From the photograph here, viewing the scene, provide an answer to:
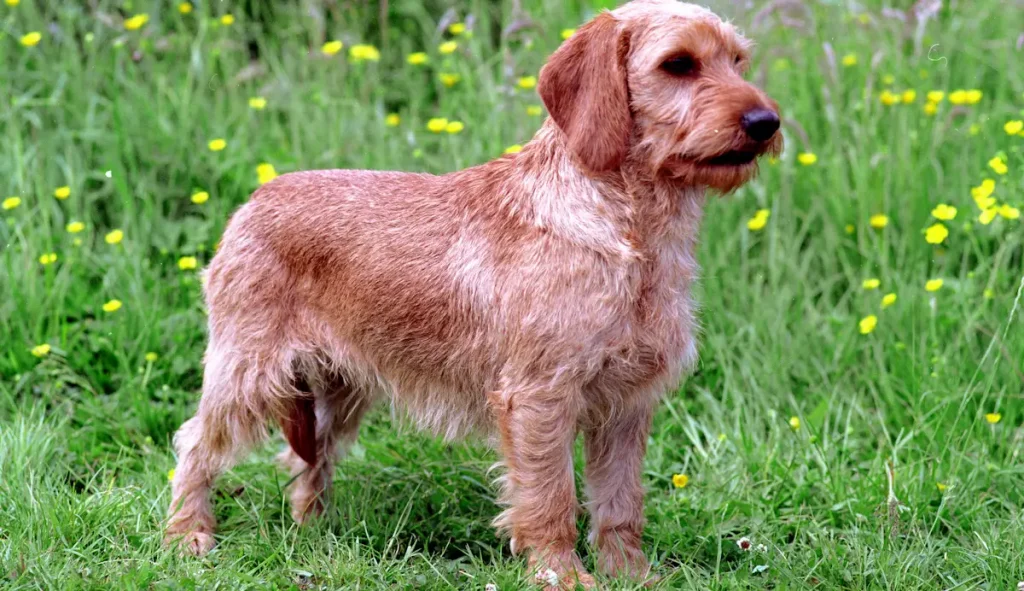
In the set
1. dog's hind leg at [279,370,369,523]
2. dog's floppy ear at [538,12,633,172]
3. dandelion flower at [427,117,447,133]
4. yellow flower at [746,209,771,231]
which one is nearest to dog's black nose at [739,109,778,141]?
dog's floppy ear at [538,12,633,172]

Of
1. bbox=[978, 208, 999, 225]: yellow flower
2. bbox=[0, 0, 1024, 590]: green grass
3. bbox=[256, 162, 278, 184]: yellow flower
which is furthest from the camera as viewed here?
bbox=[256, 162, 278, 184]: yellow flower

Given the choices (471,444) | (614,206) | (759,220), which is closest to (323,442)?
(471,444)

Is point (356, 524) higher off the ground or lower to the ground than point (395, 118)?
lower

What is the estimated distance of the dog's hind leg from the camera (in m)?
4.19

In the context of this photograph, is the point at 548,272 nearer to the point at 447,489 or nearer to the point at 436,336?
the point at 436,336

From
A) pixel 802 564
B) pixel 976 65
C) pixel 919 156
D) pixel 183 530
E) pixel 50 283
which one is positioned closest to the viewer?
pixel 802 564

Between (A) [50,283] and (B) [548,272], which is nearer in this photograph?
(B) [548,272]

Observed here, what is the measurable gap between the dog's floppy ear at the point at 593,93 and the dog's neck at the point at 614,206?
3.0 inches

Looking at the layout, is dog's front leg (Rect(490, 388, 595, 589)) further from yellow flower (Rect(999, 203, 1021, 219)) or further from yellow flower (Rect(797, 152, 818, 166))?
yellow flower (Rect(797, 152, 818, 166))

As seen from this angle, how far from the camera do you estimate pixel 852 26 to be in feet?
20.1

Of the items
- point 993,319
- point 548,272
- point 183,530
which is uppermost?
point 548,272

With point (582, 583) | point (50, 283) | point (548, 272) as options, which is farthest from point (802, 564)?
point (50, 283)

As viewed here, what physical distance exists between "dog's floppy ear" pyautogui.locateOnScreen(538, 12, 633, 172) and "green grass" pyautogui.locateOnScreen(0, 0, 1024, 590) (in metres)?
1.26

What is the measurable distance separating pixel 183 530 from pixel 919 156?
3577 mm
